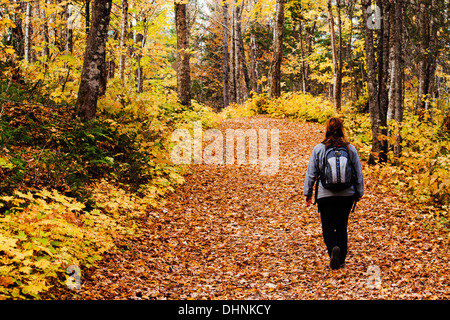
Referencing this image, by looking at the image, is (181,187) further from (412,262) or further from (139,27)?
(139,27)

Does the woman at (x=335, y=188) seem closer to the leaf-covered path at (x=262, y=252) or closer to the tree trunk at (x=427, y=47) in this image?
the leaf-covered path at (x=262, y=252)

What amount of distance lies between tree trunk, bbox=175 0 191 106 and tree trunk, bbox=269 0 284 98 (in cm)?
635

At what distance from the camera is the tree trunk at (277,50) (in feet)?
60.7

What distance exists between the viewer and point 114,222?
5.84 m

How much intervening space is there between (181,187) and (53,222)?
4.91 metres

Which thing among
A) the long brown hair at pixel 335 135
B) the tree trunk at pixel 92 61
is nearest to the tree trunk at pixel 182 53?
the tree trunk at pixel 92 61

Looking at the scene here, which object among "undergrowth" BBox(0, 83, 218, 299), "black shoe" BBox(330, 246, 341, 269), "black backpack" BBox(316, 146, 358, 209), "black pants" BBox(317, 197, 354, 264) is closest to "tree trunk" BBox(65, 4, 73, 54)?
"undergrowth" BBox(0, 83, 218, 299)

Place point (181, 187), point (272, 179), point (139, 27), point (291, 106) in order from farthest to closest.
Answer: point (291, 106)
point (139, 27)
point (272, 179)
point (181, 187)

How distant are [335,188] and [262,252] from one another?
1870 mm

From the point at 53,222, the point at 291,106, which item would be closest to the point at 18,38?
the point at 53,222

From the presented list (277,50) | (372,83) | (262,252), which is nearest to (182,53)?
(372,83)

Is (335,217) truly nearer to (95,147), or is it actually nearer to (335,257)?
(335,257)

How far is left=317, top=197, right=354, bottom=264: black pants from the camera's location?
17.3 feet
